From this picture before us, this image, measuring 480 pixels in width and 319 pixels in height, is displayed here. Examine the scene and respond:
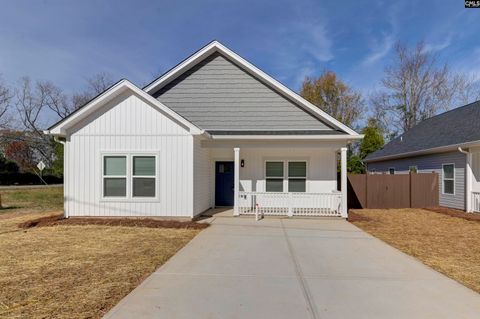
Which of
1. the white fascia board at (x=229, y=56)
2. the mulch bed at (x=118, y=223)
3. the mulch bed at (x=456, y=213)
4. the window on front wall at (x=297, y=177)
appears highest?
the white fascia board at (x=229, y=56)

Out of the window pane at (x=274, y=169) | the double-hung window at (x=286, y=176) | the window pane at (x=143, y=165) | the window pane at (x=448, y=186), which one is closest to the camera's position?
the window pane at (x=143, y=165)

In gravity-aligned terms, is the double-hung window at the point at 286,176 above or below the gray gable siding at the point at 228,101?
below

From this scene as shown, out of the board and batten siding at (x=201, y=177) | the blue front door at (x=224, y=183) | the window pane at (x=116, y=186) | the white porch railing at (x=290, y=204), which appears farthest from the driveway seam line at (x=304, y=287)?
the blue front door at (x=224, y=183)

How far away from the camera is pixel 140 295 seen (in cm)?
463

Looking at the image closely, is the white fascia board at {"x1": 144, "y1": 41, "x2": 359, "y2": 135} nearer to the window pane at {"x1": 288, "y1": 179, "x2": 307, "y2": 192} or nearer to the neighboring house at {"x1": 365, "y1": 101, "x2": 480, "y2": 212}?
the window pane at {"x1": 288, "y1": 179, "x2": 307, "y2": 192}

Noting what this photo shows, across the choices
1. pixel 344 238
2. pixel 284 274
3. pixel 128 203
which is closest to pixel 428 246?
pixel 344 238

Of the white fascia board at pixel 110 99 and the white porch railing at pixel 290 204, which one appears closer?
the white fascia board at pixel 110 99

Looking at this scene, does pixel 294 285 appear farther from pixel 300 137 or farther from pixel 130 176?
pixel 300 137

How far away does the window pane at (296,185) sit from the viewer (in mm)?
13922

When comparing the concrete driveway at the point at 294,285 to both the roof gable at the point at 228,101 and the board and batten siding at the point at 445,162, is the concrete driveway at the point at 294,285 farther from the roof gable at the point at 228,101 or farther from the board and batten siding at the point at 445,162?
the board and batten siding at the point at 445,162

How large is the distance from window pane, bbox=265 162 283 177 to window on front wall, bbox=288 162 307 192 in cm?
37

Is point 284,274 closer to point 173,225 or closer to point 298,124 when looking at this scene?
point 173,225

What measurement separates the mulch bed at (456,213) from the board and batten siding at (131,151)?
10.1m

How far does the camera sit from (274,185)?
14.0 meters
